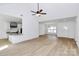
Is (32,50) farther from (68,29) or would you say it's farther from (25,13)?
(68,29)

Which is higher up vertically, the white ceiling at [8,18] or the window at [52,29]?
the white ceiling at [8,18]

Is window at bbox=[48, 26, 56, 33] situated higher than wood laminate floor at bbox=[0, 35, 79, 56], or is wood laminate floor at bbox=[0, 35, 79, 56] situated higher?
window at bbox=[48, 26, 56, 33]

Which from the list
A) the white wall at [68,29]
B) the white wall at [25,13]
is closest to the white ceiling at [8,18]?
the white wall at [25,13]

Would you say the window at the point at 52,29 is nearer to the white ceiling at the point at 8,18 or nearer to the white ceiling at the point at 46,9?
the white ceiling at the point at 46,9

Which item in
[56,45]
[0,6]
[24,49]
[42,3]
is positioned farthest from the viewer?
[56,45]

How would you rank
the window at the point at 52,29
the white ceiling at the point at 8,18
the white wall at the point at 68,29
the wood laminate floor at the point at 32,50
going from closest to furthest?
the white ceiling at the point at 8,18 → the wood laminate floor at the point at 32,50 → the window at the point at 52,29 → the white wall at the point at 68,29

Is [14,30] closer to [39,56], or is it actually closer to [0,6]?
[0,6]

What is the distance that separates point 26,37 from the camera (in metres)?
3.62

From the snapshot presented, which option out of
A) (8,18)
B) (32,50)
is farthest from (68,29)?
(8,18)

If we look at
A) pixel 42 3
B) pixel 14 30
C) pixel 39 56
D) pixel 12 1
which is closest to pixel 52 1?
pixel 42 3

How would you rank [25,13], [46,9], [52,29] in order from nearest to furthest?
[46,9], [52,29], [25,13]

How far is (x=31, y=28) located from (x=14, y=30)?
112 cm

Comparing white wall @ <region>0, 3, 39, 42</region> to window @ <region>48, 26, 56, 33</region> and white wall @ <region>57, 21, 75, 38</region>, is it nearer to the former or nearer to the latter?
window @ <region>48, 26, 56, 33</region>

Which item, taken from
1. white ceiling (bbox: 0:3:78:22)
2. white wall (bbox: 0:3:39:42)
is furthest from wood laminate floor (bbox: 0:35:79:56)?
white ceiling (bbox: 0:3:78:22)
